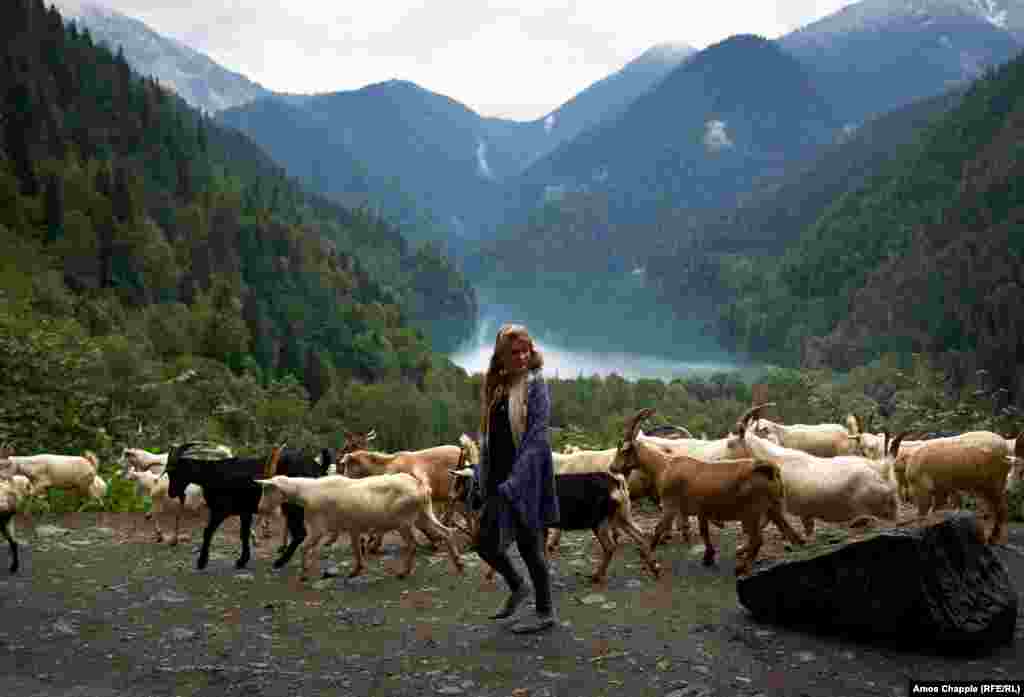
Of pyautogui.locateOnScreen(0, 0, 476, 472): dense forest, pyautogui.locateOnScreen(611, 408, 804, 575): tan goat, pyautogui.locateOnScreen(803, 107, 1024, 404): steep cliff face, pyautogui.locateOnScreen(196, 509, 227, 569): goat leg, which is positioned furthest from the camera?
pyautogui.locateOnScreen(803, 107, 1024, 404): steep cliff face

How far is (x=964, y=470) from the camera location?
9500mm

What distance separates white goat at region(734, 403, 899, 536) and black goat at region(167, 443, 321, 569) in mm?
4981

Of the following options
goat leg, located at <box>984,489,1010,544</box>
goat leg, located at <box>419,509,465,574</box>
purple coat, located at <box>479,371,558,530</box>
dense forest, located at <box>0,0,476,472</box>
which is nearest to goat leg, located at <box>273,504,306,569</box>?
goat leg, located at <box>419,509,465,574</box>

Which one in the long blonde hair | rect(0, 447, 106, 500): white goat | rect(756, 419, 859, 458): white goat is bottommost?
rect(0, 447, 106, 500): white goat

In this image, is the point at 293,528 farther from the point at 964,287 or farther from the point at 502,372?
the point at 964,287

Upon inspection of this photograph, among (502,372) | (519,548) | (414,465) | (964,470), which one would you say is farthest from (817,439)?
(502,372)

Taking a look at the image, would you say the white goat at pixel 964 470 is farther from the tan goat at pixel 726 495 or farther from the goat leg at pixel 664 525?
the goat leg at pixel 664 525

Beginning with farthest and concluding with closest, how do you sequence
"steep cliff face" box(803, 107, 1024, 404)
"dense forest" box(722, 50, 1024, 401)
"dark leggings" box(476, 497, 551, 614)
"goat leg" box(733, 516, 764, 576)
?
"dense forest" box(722, 50, 1024, 401) < "steep cliff face" box(803, 107, 1024, 404) < "goat leg" box(733, 516, 764, 576) < "dark leggings" box(476, 497, 551, 614)

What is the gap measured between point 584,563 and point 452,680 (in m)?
3.25

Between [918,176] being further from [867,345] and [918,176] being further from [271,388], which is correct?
[271,388]

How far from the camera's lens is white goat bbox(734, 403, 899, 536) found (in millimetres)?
8820

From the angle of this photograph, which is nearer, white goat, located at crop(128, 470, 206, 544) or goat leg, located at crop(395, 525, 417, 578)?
goat leg, located at crop(395, 525, 417, 578)

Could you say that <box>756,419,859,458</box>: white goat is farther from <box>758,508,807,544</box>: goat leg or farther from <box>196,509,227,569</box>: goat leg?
<box>196,509,227,569</box>: goat leg

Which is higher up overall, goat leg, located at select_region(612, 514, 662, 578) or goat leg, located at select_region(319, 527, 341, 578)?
goat leg, located at select_region(612, 514, 662, 578)
